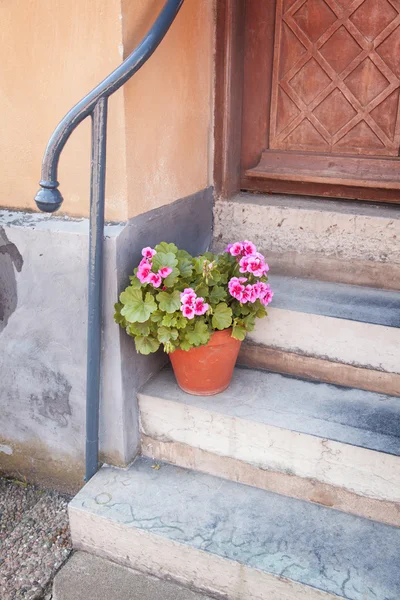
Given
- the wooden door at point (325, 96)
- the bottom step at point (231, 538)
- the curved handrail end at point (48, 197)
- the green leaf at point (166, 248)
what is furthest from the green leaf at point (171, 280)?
the wooden door at point (325, 96)

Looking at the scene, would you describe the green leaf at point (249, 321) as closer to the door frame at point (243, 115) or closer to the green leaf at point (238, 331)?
the green leaf at point (238, 331)

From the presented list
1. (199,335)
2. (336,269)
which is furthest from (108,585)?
(336,269)

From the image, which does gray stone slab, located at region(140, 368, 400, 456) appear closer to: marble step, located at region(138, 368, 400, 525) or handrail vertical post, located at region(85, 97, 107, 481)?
marble step, located at region(138, 368, 400, 525)

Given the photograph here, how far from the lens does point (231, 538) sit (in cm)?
171

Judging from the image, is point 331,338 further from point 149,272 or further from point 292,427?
point 149,272

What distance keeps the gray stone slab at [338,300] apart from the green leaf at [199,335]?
1.47 feet

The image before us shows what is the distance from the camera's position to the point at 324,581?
1.57 meters

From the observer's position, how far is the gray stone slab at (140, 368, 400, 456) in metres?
1.82

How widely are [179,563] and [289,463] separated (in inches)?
19.5

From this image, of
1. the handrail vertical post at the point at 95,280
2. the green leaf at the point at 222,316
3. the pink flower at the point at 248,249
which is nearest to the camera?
the handrail vertical post at the point at 95,280

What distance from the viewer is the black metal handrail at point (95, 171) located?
5.14ft

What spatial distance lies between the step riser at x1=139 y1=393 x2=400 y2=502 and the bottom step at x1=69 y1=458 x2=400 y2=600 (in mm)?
115

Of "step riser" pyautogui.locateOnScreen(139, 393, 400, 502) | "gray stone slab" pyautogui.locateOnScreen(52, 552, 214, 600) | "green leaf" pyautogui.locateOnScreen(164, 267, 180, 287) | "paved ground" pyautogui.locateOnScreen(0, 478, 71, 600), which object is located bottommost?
"paved ground" pyautogui.locateOnScreen(0, 478, 71, 600)

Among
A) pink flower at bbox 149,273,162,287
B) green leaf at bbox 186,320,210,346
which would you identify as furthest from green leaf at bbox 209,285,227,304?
pink flower at bbox 149,273,162,287
